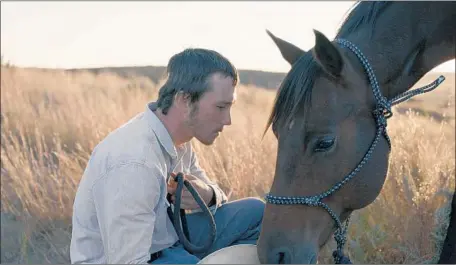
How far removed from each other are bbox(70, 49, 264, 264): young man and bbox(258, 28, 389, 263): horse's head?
439mm

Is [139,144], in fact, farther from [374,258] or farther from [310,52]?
[374,258]

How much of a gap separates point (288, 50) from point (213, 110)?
462 mm

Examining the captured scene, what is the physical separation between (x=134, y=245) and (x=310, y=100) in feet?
3.14

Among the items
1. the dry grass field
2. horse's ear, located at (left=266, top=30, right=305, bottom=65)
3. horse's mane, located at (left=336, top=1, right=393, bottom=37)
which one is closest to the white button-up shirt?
horse's ear, located at (left=266, top=30, right=305, bottom=65)

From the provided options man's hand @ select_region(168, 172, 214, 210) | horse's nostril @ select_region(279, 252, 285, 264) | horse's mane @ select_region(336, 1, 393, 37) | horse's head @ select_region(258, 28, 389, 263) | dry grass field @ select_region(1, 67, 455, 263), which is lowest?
dry grass field @ select_region(1, 67, 455, 263)

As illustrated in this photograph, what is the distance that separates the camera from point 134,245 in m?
2.35

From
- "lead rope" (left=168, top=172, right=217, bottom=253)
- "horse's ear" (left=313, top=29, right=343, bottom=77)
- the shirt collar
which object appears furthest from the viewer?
"lead rope" (left=168, top=172, right=217, bottom=253)

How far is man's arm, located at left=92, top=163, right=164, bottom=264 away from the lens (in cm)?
234

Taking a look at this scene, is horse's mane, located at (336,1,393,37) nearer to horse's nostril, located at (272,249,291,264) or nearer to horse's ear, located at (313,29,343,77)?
horse's ear, located at (313,29,343,77)

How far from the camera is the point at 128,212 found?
92.0 inches

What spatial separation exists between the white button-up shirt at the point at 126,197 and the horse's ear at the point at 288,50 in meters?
0.67

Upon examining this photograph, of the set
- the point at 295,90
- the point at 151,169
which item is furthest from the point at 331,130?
the point at 151,169

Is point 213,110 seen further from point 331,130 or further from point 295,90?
point 331,130

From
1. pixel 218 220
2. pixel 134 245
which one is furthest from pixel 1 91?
pixel 134 245
